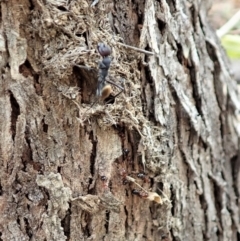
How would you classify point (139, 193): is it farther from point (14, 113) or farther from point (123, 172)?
point (14, 113)

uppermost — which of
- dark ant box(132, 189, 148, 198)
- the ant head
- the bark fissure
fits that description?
the ant head

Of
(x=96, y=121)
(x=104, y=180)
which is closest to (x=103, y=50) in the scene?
(x=96, y=121)

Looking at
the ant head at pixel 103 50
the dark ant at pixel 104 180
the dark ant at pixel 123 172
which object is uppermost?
the ant head at pixel 103 50

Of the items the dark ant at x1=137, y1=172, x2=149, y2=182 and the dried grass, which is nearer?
the dried grass

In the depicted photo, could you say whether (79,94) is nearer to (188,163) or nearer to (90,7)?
(90,7)

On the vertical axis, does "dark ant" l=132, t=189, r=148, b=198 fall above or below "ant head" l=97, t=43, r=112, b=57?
below

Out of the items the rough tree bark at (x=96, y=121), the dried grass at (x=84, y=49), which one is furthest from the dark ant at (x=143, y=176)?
the dried grass at (x=84, y=49)

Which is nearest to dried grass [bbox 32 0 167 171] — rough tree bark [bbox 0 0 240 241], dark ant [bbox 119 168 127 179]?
rough tree bark [bbox 0 0 240 241]

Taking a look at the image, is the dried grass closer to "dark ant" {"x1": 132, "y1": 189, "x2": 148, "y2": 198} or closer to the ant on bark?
the ant on bark

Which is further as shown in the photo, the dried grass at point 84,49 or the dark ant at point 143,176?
the dark ant at point 143,176

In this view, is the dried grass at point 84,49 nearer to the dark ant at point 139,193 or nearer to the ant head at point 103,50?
the ant head at point 103,50
